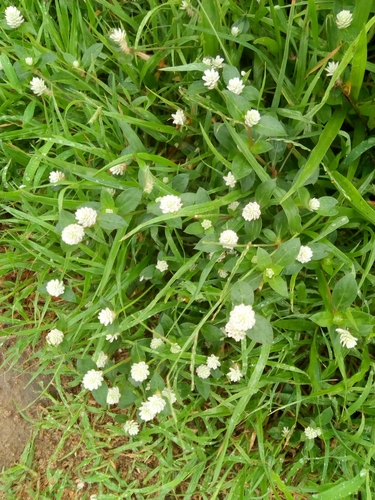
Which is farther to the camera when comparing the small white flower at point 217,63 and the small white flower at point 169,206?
the small white flower at point 217,63

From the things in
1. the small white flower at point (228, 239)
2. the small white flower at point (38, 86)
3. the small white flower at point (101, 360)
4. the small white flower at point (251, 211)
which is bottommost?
the small white flower at point (101, 360)

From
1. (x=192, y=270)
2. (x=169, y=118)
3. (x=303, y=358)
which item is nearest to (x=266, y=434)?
(x=303, y=358)

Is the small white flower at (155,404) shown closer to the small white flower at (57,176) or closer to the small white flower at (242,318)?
the small white flower at (242,318)

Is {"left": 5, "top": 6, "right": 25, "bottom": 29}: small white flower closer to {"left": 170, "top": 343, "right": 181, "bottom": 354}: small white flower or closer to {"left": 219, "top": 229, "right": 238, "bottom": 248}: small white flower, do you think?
{"left": 219, "top": 229, "right": 238, "bottom": 248}: small white flower

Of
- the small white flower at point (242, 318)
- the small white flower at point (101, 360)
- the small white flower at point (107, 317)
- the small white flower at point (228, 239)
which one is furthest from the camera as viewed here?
the small white flower at point (101, 360)

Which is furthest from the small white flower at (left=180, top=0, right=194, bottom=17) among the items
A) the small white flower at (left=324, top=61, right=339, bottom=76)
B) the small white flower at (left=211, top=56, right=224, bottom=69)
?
the small white flower at (left=324, top=61, right=339, bottom=76)

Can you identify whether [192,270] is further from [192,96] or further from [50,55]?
[50,55]

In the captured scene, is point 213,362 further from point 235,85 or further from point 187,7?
point 187,7

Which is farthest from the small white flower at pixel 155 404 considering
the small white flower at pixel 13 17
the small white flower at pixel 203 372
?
the small white flower at pixel 13 17
